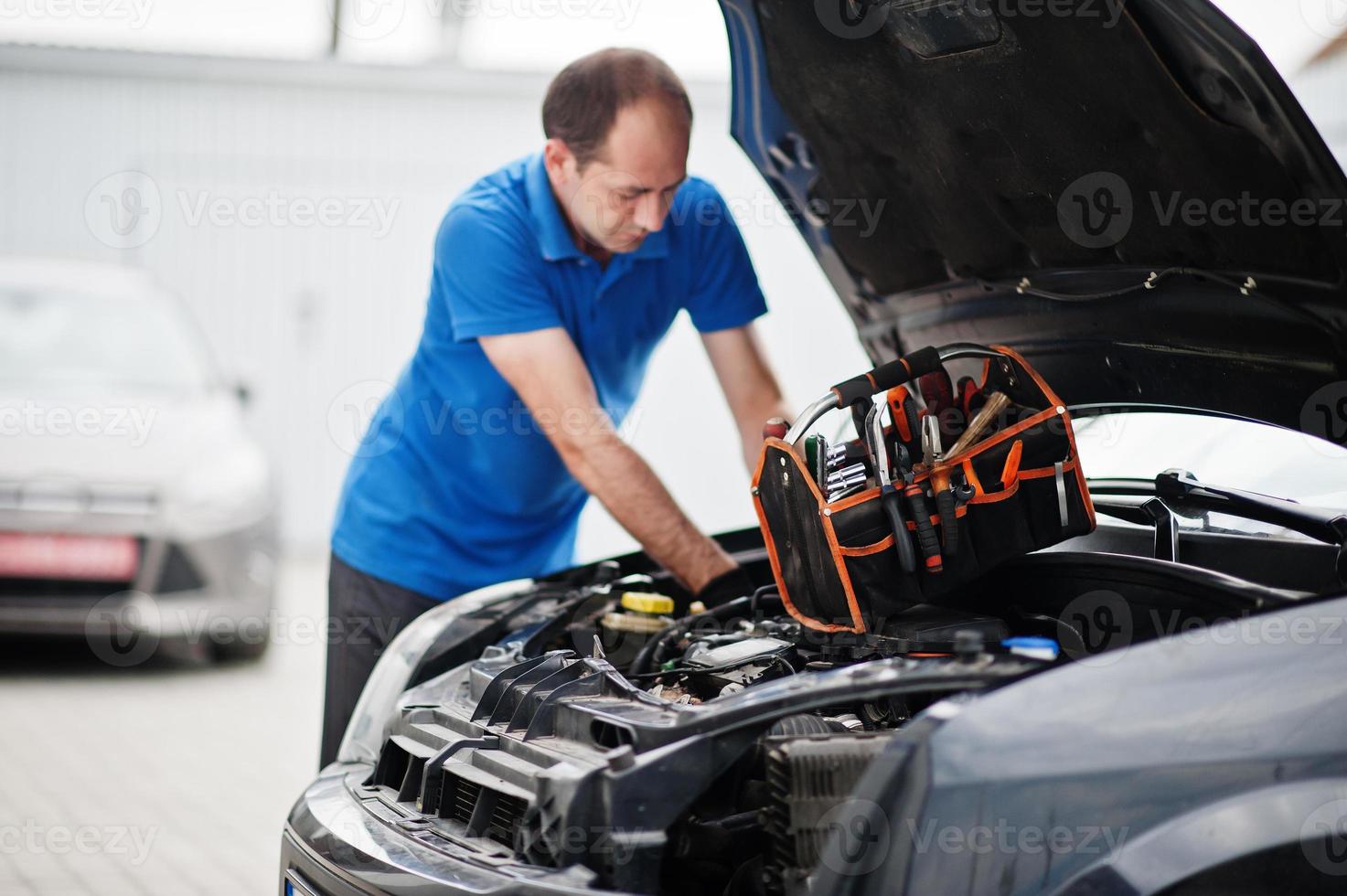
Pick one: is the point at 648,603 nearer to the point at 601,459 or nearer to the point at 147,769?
the point at 601,459

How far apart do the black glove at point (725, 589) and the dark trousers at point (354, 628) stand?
2.22 feet

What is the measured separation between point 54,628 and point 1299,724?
4877 mm

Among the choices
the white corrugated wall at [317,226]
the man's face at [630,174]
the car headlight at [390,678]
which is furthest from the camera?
the white corrugated wall at [317,226]

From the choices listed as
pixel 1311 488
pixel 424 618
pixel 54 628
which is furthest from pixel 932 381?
pixel 54 628

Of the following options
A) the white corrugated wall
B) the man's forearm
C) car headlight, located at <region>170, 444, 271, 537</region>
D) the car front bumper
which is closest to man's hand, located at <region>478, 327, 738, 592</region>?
the man's forearm

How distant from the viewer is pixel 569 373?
2.69 metres

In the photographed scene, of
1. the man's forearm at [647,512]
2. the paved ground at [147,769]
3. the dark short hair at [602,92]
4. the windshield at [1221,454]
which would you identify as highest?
the dark short hair at [602,92]

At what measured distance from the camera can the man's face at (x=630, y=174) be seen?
103 inches

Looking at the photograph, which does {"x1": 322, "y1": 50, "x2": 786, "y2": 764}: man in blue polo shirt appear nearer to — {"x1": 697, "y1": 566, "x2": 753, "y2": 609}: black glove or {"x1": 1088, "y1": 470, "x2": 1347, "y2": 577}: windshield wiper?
{"x1": 697, "y1": 566, "x2": 753, "y2": 609}: black glove

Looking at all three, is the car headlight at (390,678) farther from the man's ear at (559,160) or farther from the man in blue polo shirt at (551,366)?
the man's ear at (559,160)

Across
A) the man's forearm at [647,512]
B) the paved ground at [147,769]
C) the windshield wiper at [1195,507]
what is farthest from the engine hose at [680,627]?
the paved ground at [147,769]

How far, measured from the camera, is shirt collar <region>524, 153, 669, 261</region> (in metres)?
2.82

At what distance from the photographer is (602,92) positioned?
265 cm

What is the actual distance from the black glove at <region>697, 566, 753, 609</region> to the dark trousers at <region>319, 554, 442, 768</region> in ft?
2.22
